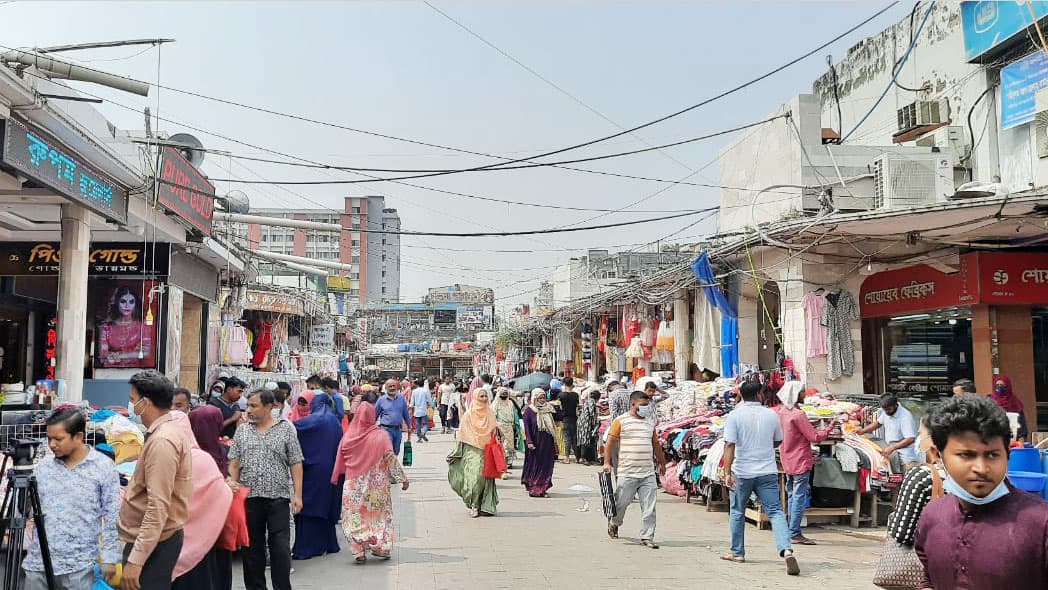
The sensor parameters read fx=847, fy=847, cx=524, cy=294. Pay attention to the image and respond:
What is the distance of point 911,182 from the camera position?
1309 centimetres

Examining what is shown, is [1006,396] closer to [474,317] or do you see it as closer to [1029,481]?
[1029,481]

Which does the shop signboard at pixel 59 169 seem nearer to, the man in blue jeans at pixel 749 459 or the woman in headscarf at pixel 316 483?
the woman in headscarf at pixel 316 483

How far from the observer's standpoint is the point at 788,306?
13.7m

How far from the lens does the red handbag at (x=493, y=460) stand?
35.4 ft

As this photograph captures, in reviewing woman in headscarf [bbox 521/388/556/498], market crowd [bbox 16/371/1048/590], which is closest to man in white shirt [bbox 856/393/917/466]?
market crowd [bbox 16/371/1048/590]

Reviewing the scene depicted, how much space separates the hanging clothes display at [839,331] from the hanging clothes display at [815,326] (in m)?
0.07

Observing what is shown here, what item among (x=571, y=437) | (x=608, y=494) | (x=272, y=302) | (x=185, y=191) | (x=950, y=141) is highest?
(x=950, y=141)

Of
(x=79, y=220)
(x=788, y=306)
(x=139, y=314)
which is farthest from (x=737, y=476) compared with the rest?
(x=139, y=314)

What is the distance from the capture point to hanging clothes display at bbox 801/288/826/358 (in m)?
13.2

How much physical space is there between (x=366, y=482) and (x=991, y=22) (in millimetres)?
13010

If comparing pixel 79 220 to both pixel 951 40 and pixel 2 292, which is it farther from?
pixel 951 40

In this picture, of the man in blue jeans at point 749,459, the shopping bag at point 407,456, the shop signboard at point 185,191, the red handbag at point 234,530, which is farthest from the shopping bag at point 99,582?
the shop signboard at point 185,191

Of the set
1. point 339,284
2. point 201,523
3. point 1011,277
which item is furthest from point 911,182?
point 339,284

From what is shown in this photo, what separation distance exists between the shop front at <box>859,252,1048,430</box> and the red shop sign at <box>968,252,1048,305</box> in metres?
0.01
